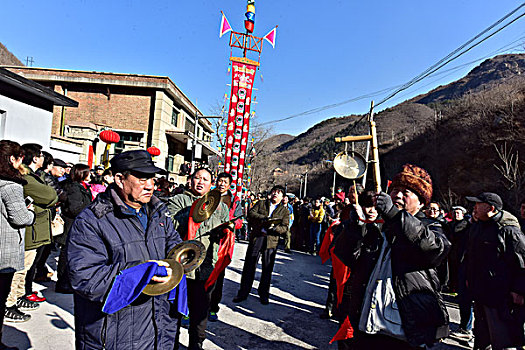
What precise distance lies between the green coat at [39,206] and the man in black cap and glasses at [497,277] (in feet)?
16.8

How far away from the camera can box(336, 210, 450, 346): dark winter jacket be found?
213 cm

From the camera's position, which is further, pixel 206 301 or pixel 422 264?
pixel 206 301

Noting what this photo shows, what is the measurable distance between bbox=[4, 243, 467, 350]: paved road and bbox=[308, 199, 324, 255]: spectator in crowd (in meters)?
4.72

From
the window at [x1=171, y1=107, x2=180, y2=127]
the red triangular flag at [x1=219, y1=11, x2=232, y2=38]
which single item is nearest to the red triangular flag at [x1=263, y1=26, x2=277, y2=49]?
the red triangular flag at [x1=219, y1=11, x2=232, y2=38]

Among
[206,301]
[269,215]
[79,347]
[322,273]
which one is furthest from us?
[322,273]

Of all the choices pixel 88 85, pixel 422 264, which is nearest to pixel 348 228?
pixel 422 264

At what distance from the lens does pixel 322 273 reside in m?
8.85

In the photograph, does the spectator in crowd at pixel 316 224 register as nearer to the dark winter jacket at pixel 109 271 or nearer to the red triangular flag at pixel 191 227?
the red triangular flag at pixel 191 227

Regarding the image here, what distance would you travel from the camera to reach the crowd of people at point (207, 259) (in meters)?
2.00

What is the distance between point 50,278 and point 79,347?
187 inches

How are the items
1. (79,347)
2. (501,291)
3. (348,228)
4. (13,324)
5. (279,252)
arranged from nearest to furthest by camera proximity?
(79,347)
(348,228)
(501,291)
(13,324)
(279,252)

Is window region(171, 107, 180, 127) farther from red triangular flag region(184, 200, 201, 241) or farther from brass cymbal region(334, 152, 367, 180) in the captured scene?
brass cymbal region(334, 152, 367, 180)

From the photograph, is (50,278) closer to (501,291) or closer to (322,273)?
(322,273)

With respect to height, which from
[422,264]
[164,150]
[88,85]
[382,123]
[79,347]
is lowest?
[79,347]
